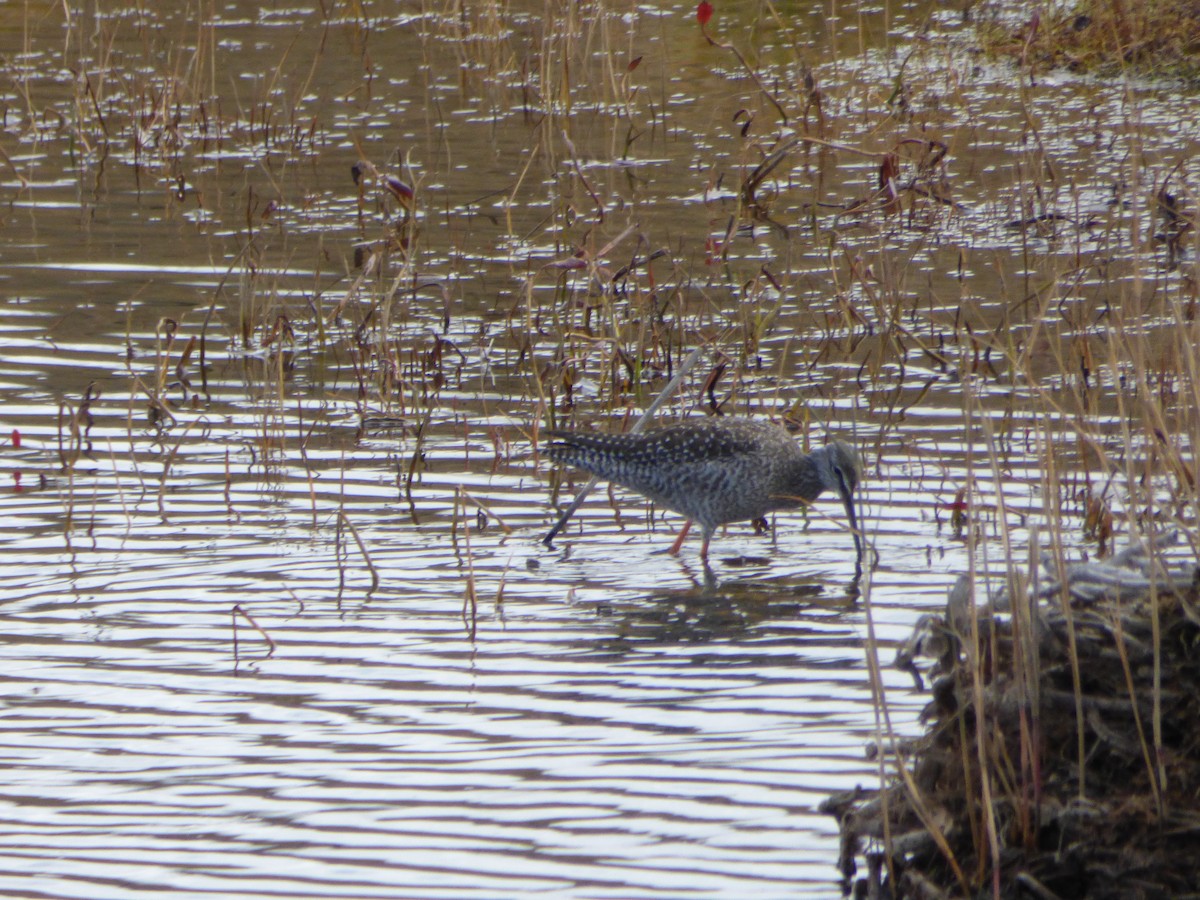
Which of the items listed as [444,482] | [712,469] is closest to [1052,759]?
[712,469]

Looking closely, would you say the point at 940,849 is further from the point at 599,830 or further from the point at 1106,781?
the point at 599,830

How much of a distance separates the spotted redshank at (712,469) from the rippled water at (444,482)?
0.21 metres

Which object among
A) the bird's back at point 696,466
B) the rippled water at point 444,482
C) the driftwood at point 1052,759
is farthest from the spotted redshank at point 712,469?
the driftwood at point 1052,759

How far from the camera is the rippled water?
492cm

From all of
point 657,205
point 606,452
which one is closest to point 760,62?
point 657,205

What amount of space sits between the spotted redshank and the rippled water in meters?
0.21

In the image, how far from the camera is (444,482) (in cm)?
802

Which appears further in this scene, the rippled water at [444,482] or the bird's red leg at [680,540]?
the bird's red leg at [680,540]

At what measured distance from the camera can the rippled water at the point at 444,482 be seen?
16.1 feet

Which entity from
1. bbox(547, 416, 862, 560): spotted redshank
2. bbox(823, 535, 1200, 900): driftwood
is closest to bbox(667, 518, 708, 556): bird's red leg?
bbox(547, 416, 862, 560): spotted redshank

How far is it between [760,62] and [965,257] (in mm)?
4674

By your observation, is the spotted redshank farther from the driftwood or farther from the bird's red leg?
the driftwood

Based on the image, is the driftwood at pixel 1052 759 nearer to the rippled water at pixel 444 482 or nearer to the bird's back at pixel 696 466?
the rippled water at pixel 444 482

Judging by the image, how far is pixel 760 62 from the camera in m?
14.7
